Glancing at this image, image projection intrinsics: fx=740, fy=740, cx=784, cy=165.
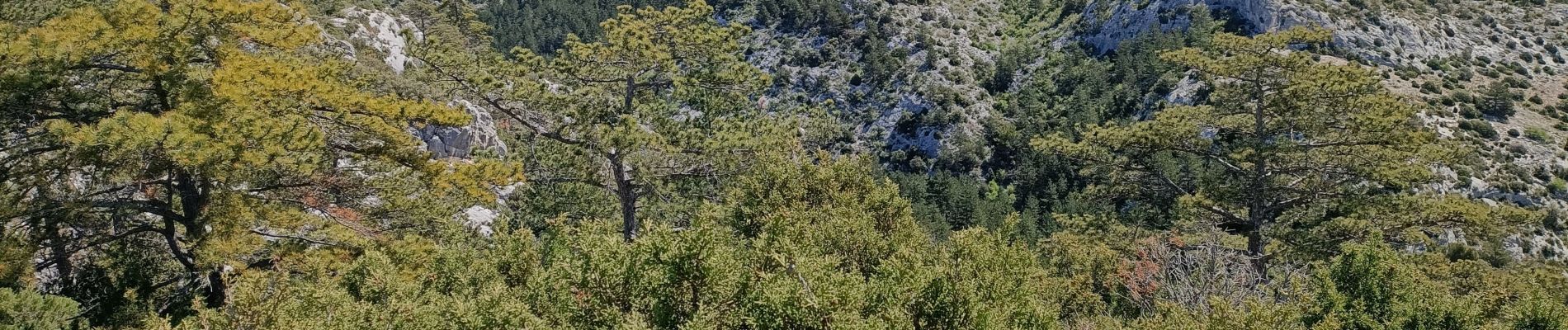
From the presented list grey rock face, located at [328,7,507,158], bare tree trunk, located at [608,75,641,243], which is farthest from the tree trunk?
grey rock face, located at [328,7,507,158]

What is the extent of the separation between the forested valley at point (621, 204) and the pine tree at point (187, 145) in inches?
1.6

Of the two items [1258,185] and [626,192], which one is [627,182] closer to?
[626,192]

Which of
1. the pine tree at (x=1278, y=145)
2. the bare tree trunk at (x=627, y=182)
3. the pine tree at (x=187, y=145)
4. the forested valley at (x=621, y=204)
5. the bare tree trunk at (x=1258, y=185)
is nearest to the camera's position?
the forested valley at (x=621, y=204)

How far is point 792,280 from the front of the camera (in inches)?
264

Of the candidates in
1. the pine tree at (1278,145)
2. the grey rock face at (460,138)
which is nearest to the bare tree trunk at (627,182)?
the pine tree at (1278,145)

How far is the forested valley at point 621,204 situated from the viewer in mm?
7406

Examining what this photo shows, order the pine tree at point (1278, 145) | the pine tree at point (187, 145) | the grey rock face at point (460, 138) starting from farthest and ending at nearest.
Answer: the grey rock face at point (460, 138) → the pine tree at point (1278, 145) → the pine tree at point (187, 145)

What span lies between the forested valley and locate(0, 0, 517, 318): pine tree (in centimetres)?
4

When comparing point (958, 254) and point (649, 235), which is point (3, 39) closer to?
point (649, 235)

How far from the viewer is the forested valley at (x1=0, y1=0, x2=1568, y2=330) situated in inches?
292

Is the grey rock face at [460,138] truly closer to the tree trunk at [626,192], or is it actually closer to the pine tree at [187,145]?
the tree trunk at [626,192]

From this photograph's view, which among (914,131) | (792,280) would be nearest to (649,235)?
(792,280)

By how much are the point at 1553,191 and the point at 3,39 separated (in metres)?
53.5

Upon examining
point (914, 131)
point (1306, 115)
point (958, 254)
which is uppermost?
point (958, 254)
